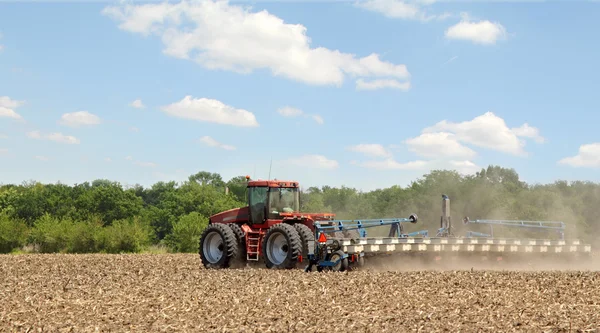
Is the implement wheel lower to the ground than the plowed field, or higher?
higher

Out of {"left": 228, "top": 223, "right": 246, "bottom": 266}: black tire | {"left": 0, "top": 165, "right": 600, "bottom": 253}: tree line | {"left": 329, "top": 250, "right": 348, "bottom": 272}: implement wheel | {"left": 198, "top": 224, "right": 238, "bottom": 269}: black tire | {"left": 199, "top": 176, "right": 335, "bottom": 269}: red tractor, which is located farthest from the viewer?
{"left": 0, "top": 165, "right": 600, "bottom": 253}: tree line

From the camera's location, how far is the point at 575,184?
4816 cm

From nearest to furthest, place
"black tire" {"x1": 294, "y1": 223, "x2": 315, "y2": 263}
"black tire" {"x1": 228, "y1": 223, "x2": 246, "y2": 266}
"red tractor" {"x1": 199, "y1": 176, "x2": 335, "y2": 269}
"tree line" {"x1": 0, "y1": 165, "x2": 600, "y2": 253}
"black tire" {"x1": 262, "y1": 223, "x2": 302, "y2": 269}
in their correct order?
"black tire" {"x1": 262, "y1": 223, "x2": 302, "y2": 269} → "black tire" {"x1": 294, "y1": 223, "x2": 315, "y2": 263} → "red tractor" {"x1": 199, "y1": 176, "x2": 335, "y2": 269} → "black tire" {"x1": 228, "y1": 223, "x2": 246, "y2": 266} → "tree line" {"x1": 0, "y1": 165, "x2": 600, "y2": 253}

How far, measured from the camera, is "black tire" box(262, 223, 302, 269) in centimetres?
1611

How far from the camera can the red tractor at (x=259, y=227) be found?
55.5 feet

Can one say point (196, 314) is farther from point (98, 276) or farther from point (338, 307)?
point (98, 276)

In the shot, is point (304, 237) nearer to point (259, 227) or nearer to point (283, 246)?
point (283, 246)

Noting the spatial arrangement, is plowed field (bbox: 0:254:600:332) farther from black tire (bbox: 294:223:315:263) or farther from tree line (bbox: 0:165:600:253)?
tree line (bbox: 0:165:600:253)

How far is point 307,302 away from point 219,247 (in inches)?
316

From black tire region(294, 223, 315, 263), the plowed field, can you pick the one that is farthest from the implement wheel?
black tire region(294, 223, 315, 263)

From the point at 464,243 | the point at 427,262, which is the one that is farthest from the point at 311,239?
the point at 464,243

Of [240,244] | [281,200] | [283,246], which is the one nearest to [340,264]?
[283,246]

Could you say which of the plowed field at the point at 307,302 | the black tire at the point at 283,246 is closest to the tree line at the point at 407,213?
the black tire at the point at 283,246

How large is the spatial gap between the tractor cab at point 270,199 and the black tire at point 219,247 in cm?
94
